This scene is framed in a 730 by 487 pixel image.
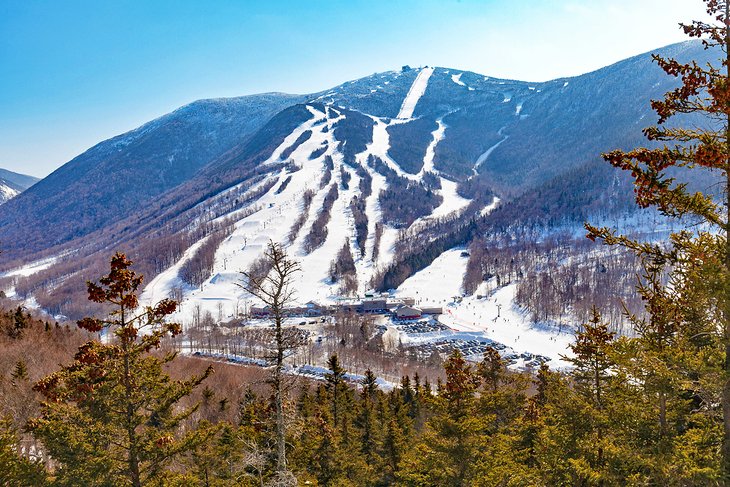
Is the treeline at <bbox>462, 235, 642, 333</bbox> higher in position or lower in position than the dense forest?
lower

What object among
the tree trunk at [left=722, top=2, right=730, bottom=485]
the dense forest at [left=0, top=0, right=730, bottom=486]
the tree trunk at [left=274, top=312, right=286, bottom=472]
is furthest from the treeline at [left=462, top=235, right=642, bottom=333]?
the tree trunk at [left=274, top=312, right=286, bottom=472]

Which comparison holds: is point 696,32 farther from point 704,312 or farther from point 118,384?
point 118,384

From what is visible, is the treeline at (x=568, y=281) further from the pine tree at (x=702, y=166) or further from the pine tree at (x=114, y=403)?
the pine tree at (x=114, y=403)

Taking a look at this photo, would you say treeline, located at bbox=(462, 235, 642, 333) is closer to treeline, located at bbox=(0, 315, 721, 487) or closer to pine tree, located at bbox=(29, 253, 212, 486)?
treeline, located at bbox=(0, 315, 721, 487)

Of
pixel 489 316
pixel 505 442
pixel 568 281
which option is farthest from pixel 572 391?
→ pixel 568 281

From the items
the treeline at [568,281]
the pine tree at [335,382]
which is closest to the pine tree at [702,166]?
the pine tree at [335,382]

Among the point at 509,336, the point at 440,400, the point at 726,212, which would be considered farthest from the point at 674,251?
the point at 509,336
